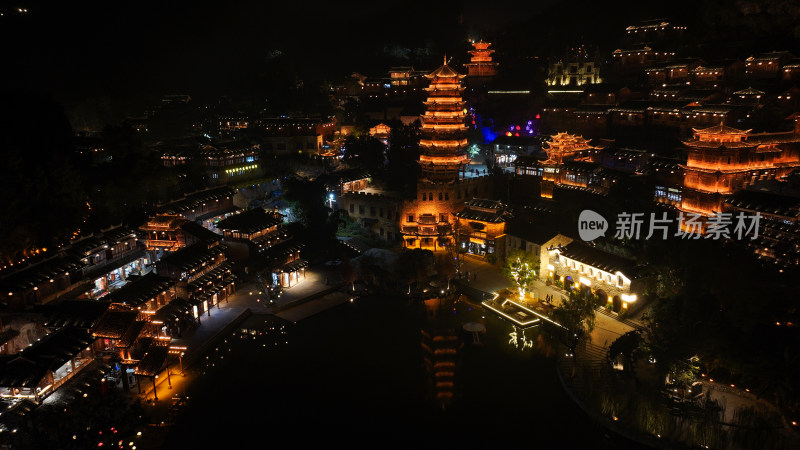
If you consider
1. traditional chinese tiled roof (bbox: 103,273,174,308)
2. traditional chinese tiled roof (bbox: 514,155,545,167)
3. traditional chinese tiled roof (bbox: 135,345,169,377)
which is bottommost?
traditional chinese tiled roof (bbox: 135,345,169,377)

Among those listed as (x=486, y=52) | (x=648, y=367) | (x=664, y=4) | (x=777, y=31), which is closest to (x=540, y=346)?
(x=648, y=367)

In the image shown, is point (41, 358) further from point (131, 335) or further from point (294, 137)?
point (294, 137)

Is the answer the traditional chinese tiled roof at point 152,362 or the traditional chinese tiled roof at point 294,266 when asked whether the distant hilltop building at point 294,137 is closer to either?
the traditional chinese tiled roof at point 294,266

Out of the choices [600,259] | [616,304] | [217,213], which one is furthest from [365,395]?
[217,213]

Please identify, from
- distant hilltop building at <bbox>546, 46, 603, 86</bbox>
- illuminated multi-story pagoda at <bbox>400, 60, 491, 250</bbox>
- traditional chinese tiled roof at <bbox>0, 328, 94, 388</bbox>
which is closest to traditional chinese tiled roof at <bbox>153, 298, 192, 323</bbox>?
traditional chinese tiled roof at <bbox>0, 328, 94, 388</bbox>

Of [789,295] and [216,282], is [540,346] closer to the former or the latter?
[789,295]

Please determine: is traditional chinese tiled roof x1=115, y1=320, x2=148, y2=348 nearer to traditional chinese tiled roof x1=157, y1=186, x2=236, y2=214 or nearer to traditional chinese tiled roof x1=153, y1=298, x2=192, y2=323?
traditional chinese tiled roof x1=153, y1=298, x2=192, y2=323
